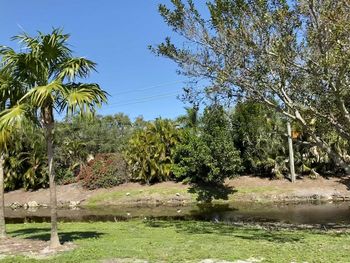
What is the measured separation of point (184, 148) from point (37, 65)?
31.2 metres

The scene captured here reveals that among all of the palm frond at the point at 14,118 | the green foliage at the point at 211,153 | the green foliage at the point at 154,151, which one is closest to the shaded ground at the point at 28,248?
the palm frond at the point at 14,118

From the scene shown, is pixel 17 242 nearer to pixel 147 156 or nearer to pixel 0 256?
pixel 0 256

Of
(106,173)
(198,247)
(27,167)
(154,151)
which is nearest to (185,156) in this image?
(154,151)

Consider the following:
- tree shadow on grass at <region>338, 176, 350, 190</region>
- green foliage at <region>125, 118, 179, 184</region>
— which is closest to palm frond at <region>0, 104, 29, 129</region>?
green foliage at <region>125, 118, 179, 184</region>

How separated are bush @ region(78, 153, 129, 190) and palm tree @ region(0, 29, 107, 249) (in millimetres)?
35519

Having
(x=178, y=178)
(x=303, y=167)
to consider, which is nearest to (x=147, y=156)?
(x=178, y=178)

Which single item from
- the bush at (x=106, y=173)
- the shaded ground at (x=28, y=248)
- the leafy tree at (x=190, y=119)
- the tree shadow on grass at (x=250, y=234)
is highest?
the leafy tree at (x=190, y=119)

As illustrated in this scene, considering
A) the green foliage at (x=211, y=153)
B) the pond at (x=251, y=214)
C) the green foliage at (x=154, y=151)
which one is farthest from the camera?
A: the green foliage at (x=154, y=151)

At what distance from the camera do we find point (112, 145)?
61469 millimetres

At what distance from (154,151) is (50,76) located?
1320 inches

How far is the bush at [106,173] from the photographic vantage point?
47375 mm

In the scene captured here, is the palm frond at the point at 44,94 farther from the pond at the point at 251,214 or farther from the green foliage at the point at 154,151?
the green foliage at the point at 154,151

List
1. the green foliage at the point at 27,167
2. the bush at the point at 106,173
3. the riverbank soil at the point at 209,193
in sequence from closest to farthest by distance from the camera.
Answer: the riverbank soil at the point at 209,193, the bush at the point at 106,173, the green foliage at the point at 27,167

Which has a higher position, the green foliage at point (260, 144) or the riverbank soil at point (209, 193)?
the green foliage at point (260, 144)
